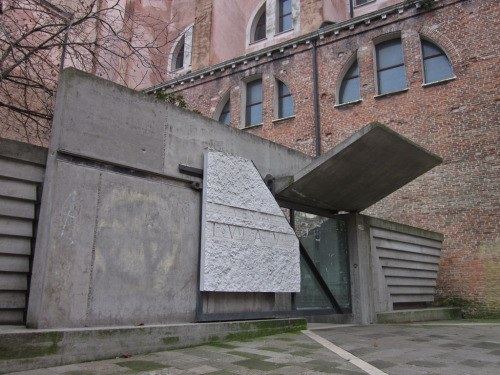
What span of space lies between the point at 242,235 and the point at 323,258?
280cm

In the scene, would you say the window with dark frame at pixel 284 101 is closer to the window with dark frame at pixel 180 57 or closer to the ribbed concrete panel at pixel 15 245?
the window with dark frame at pixel 180 57

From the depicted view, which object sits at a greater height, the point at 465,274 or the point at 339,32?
the point at 339,32

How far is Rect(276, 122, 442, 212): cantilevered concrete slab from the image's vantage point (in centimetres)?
670

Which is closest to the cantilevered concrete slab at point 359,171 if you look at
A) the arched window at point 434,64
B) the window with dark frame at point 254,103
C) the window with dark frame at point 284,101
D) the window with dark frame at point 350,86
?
the arched window at point 434,64

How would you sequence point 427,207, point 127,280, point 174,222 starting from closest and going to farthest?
point 127,280
point 174,222
point 427,207

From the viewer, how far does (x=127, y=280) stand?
200 inches

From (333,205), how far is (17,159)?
5.84 meters

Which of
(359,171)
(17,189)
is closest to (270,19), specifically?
(359,171)

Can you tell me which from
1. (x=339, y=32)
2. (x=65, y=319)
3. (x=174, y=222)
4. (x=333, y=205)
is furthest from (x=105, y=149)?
(x=339, y=32)

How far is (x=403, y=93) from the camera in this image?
1445 centimetres

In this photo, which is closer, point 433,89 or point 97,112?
point 97,112

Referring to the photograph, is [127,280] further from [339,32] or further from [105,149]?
[339,32]

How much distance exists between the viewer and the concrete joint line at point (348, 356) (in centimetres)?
401

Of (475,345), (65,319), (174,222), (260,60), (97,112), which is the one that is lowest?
(475,345)
